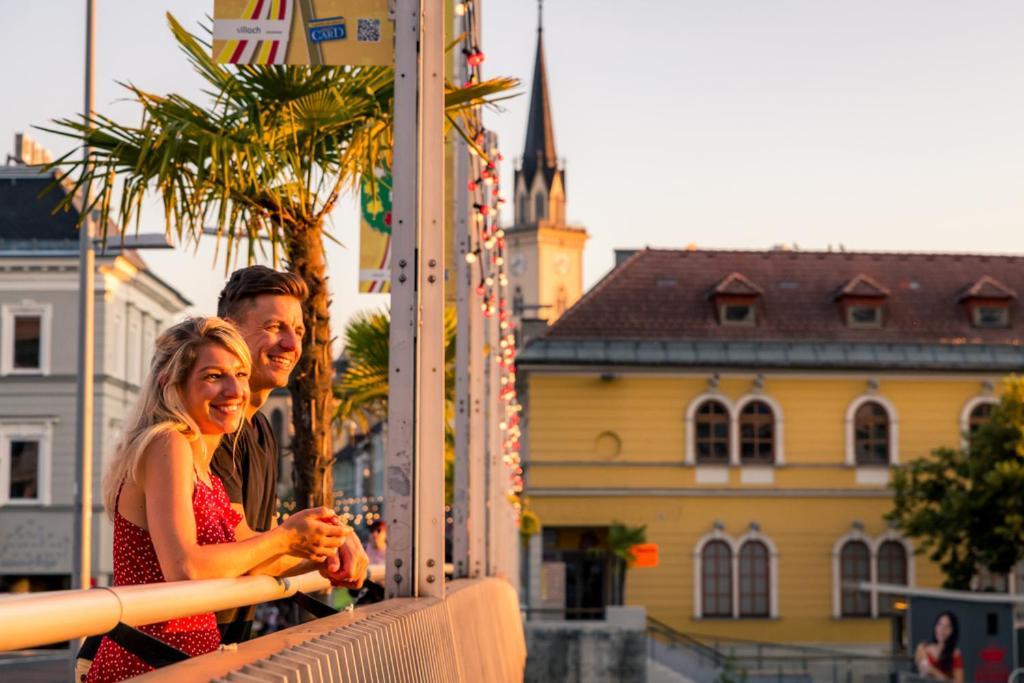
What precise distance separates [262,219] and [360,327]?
35.0ft

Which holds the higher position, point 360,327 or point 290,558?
point 360,327

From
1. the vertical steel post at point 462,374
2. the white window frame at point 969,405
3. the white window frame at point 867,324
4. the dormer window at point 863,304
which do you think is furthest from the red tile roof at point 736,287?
the vertical steel post at point 462,374

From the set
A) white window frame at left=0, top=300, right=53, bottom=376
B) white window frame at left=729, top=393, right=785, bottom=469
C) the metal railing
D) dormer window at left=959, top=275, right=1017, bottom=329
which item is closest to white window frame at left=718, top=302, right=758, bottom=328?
white window frame at left=729, top=393, right=785, bottom=469

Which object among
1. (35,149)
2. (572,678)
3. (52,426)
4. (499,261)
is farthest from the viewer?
(35,149)

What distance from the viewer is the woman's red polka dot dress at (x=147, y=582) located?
4176 mm

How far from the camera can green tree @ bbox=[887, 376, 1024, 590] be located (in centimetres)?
4653

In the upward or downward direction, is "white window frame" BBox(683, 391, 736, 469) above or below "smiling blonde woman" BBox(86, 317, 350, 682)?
above

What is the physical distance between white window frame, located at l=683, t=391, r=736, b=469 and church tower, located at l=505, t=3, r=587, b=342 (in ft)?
282

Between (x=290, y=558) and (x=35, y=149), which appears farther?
(x=35, y=149)

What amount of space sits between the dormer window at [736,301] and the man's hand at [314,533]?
5211cm

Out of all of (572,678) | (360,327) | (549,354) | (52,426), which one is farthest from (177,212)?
(52,426)

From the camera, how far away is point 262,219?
35.4 feet

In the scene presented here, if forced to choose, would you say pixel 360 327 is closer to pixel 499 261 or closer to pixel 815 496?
pixel 499 261

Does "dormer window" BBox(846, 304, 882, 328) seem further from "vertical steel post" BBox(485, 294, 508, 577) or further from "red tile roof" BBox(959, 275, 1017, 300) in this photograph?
"vertical steel post" BBox(485, 294, 508, 577)
